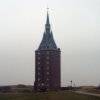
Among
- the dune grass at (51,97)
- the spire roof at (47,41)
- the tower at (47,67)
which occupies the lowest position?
the dune grass at (51,97)

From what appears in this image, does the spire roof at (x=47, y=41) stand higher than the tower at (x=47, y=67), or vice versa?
the spire roof at (x=47, y=41)

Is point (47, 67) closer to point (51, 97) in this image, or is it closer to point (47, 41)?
point (47, 41)

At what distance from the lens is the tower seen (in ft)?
355

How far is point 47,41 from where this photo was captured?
368 feet

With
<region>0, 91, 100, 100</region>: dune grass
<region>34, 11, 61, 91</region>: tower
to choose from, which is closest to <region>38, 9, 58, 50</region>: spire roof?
<region>34, 11, 61, 91</region>: tower

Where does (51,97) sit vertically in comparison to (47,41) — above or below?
below

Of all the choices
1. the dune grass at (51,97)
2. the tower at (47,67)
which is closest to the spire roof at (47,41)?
the tower at (47,67)

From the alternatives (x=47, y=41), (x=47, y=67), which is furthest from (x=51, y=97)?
(x=47, y=41)

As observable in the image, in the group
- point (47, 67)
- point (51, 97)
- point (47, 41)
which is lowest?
point (51, 97)

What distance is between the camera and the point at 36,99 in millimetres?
71875

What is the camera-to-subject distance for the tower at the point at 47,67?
10825cm

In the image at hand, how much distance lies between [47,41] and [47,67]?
8.56 meters

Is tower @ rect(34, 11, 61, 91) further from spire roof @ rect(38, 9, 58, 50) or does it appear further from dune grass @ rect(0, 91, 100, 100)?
dune grass @ rect(0, 91, 100, 100)

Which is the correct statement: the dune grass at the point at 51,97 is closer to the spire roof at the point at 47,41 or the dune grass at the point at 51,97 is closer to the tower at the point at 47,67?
the tower at the point at 47,67
